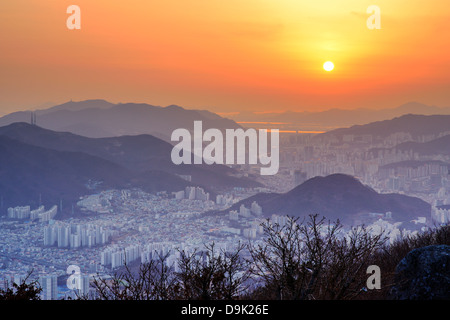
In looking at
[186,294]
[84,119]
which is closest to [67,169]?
[84,119]

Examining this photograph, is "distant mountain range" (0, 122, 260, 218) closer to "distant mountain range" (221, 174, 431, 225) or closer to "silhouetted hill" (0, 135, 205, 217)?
"silhouetted hill" (0, 135, 205, 217)

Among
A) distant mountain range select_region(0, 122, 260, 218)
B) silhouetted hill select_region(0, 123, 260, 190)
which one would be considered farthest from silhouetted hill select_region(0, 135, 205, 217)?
silhouetted hill select_region(0, 123, 260, 190)

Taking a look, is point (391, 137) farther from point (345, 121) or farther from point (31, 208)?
point (31, 208)

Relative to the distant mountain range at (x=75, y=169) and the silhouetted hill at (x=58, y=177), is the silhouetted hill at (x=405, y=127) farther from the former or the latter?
the silhouetted hill at (x=58, y=177)

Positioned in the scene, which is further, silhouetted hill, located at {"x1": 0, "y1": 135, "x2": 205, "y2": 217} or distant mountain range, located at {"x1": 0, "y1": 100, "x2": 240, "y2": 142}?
distant mountain range, located at {"x1": 0, "y1": 100, "x2": 240, "y2": 142}

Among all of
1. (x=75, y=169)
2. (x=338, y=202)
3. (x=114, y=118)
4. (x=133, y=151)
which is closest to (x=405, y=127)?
(x=338, y=202)

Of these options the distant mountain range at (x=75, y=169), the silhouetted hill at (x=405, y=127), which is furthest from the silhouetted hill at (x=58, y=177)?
the silhouetted hill at (x=405, y=127)

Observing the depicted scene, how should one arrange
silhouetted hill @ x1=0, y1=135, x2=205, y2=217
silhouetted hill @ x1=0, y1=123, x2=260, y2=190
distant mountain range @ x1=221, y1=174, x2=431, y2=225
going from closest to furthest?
1. distant mountain range @ x1=221, y1=174, x2=431, y2=225
2. silhouetted hill @ x1=0, y1=135, x2=205, y2=217
3. silhouetted hill @ x1=0, y1=123, x2=260, y2=190
